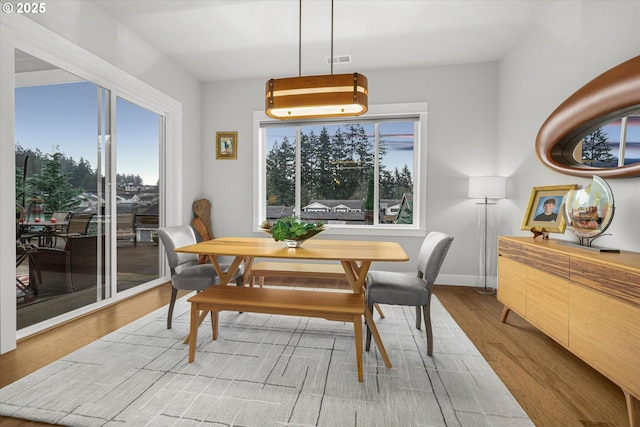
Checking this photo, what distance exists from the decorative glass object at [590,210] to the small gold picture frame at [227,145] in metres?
3.97

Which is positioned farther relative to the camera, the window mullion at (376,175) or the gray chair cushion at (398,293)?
the window mullion at (376,175)

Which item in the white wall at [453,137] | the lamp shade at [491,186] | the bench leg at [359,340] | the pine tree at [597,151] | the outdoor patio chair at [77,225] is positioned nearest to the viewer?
the bench leg at [359,340]

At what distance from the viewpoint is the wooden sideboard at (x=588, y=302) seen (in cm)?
145

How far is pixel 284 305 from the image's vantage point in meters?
1.93

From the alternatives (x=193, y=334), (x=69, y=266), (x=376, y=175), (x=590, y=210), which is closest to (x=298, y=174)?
(x=376, y=175)

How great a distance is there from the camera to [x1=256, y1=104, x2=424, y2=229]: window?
4.30 meters

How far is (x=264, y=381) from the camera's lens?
5.95ft

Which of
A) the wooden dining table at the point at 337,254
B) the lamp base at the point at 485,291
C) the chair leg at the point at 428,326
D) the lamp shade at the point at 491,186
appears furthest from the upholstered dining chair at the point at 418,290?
the lamp base at the point at 485,291

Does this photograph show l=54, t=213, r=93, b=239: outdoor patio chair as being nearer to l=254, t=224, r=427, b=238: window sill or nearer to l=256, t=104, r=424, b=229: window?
l=256, t=104, r=424, b=229: window

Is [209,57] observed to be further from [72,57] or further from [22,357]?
[22,357]

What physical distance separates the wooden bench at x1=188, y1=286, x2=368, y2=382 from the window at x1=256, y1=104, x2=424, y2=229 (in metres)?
2.35

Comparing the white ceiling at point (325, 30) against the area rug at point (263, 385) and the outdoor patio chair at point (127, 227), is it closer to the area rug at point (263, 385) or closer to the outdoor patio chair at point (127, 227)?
the outdoor patio chair at point (127, 227)

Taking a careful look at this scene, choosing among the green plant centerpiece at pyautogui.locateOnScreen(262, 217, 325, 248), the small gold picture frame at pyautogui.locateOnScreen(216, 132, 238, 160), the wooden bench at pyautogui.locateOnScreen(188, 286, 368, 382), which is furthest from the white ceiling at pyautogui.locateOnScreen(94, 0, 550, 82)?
the wooden bench at pyautogui.locateOnScreen(188, 286, 368, 382)

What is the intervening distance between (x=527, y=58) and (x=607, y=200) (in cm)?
211
